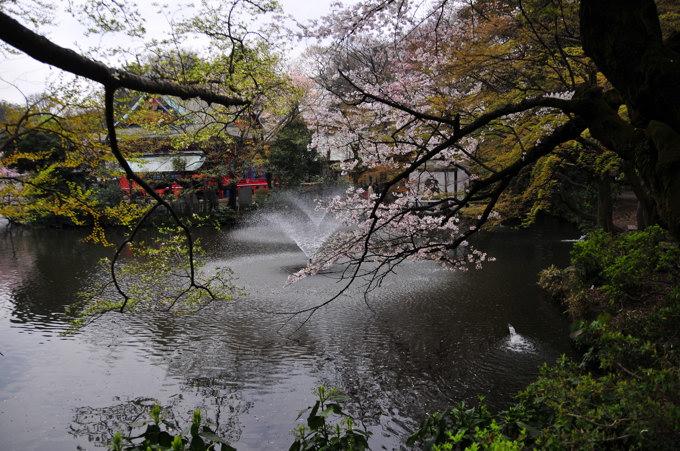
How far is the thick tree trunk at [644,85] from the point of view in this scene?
6.68 feet

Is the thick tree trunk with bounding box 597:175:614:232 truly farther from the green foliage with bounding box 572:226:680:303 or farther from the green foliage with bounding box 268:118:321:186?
the green foliage with bounding box 268:118:321:186

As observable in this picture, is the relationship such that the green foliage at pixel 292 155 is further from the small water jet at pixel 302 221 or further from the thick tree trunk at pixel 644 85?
the thick tree trunk at pixel 644 85

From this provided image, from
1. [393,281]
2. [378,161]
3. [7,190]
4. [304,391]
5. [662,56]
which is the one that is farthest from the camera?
[393,281]

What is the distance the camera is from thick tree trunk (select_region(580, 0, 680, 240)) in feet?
6.68

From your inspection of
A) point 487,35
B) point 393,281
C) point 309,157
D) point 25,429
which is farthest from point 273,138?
point 25,429

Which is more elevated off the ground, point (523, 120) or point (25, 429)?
point (523, 120)

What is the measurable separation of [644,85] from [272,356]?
623cm

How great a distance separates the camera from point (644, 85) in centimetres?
216

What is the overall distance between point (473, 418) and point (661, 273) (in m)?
3.92

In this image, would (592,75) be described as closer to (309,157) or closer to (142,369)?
(142,369)

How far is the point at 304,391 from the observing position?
19.7 feet

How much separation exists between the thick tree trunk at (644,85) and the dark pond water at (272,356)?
2460 millimetres

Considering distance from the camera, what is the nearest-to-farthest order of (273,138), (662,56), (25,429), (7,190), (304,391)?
(662,56)
(25,429)
(304,391)
(7,190)
(273,138)

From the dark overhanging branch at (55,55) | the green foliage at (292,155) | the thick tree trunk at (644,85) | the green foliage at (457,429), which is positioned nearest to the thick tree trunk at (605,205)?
the green foliage at (457,429)
